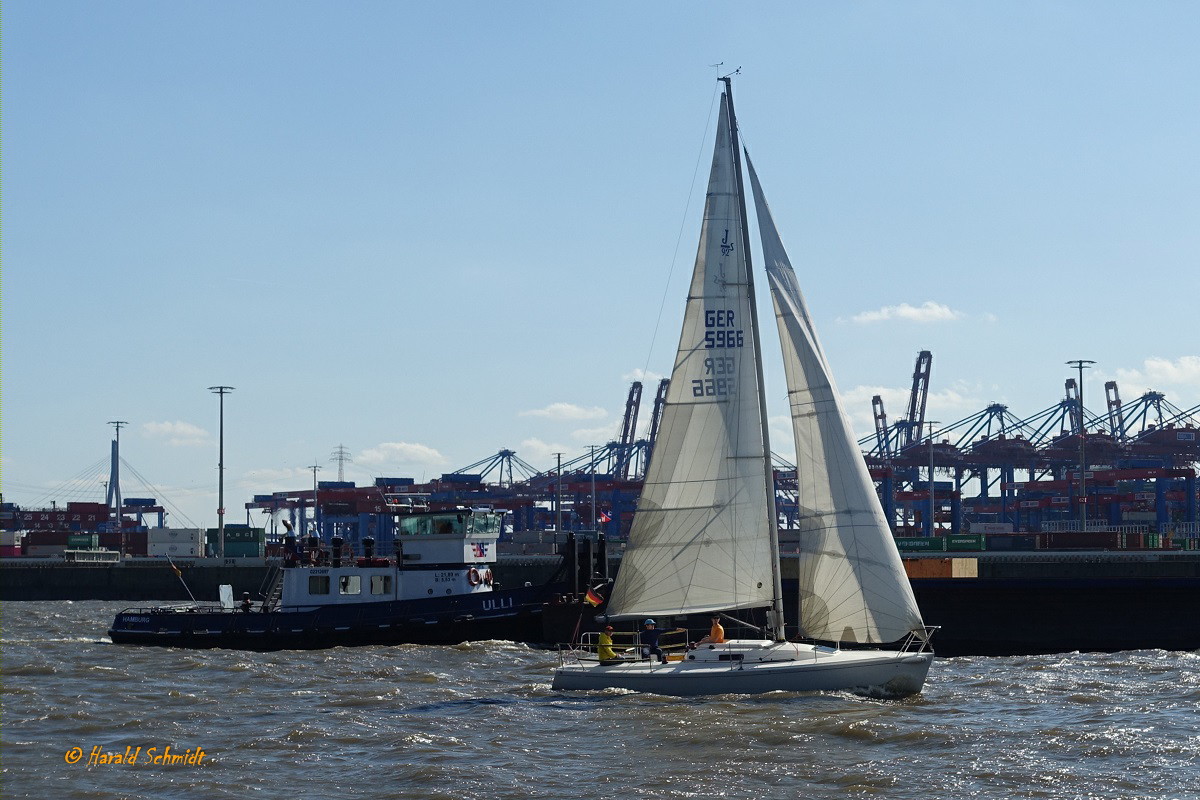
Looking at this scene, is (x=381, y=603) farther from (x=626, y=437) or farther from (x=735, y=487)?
(x=626, y=437)

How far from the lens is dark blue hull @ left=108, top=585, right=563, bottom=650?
3741 centimetres

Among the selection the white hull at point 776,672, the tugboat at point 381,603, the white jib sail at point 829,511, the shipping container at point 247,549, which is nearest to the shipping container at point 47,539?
the shipping container at point 247,549

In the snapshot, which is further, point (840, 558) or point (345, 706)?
point (345, 706)

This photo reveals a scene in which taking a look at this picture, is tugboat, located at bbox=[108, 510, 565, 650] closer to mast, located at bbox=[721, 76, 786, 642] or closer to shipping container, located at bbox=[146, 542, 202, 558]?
mast, located at bbox=[721, 76, 786, 642]

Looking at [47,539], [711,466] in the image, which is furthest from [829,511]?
[47,539]

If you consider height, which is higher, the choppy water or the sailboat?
the sailboat

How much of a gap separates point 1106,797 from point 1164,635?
2264cm

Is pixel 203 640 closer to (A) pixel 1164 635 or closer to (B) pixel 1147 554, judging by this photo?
(A) pixel 1164 635

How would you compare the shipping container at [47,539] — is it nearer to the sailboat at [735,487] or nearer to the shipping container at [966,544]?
the shipping container at [966,544]

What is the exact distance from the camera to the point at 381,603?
3784 cm

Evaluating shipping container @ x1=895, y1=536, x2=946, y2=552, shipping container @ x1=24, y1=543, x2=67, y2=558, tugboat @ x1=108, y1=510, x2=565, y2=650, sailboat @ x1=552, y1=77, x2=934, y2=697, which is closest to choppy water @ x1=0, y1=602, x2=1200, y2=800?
sailboat @ x1=552, y1=77, x2=934, y2=697

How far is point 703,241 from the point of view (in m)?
25.0

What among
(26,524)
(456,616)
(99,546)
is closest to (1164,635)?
(456,616)

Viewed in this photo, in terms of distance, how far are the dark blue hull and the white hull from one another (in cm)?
1393
